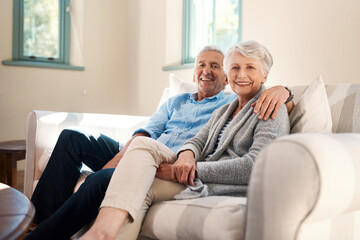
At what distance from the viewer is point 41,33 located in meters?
4.76

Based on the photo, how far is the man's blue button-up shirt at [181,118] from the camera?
2098 mm

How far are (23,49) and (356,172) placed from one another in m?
4.25

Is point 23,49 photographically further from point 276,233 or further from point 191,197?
point 276,233

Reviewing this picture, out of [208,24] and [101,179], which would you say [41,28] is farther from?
[101,179]

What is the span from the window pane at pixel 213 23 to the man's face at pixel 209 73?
4.46 ft

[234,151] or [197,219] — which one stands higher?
[234,151]

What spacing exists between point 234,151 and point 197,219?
434 millimetres

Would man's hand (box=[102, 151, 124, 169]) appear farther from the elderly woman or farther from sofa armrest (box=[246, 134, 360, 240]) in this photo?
sofa armrest (box=[246, 134, 360, 240])

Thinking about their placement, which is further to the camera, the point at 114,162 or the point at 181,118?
the point at 181,118

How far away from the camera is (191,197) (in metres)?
1.45

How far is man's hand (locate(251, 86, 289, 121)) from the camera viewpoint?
1.55m

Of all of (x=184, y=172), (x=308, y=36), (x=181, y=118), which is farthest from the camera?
(x=308, y=36)

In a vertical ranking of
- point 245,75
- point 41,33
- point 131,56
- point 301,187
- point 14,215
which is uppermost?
point 41,33

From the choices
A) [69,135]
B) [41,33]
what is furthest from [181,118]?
[41,33]
